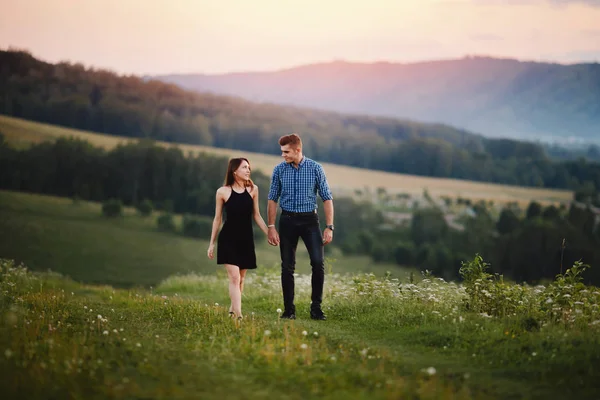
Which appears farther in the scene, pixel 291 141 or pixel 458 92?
pixel 458 92

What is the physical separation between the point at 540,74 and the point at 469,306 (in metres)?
152

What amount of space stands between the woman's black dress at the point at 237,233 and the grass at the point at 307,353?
0.90 metres

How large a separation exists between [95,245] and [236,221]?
5148 centimetres

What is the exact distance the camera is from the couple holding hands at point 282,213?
9672mm

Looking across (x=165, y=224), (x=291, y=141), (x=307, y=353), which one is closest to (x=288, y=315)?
(x=291, y=141)

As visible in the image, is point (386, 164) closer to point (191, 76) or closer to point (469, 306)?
point (191, 76)

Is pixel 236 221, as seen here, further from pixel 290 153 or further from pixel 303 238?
pixel 290 153

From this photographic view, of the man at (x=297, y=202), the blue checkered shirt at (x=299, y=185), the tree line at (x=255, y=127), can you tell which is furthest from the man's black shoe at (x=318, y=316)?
the tree line at (x=255, y=127)

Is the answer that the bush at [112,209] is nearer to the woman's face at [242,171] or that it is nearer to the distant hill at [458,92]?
the woman's face at [242,171]

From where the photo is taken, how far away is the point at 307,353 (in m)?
7.18

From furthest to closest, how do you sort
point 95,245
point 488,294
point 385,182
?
1. point 385,182
2. point 95,245
3. point 488,294

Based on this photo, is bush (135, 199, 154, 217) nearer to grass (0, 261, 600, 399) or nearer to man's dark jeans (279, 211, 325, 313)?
grass (0, 261, 600, 399)

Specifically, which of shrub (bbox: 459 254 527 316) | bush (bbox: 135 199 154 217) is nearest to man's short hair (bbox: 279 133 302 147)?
shrub (bbox: 459 254 527 316)

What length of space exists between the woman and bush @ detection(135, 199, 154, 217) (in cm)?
6562
